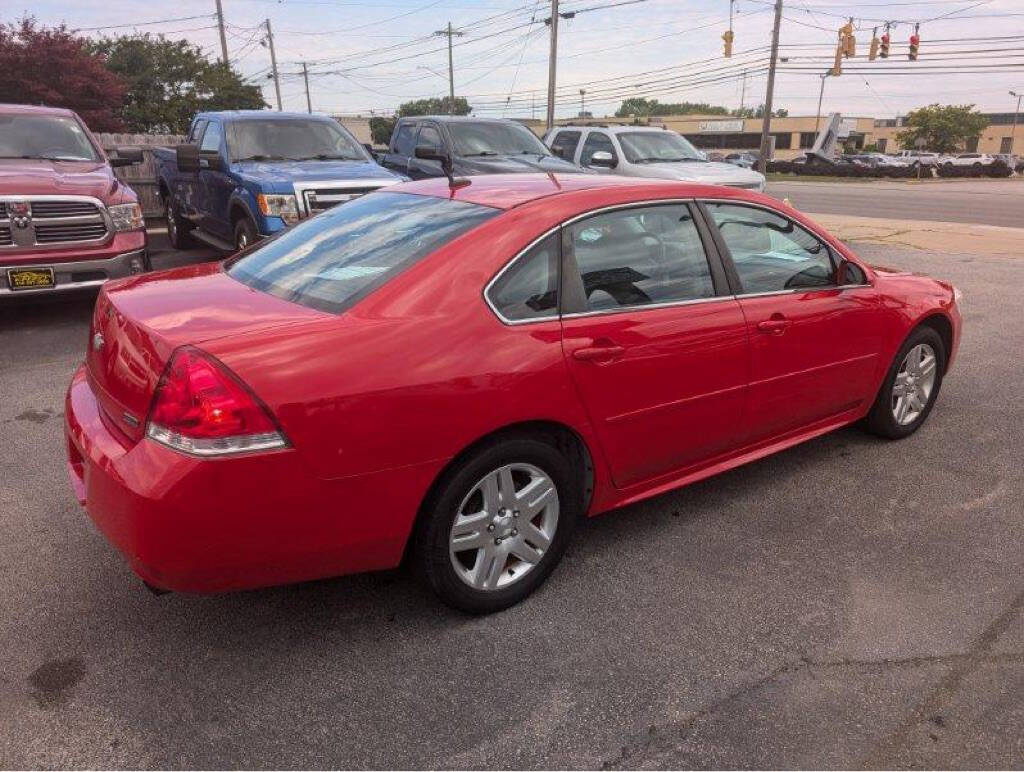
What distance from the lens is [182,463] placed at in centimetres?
229

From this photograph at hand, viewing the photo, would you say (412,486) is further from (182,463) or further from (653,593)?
(653,593)

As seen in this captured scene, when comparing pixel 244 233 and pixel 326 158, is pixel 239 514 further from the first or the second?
pixel 326 158

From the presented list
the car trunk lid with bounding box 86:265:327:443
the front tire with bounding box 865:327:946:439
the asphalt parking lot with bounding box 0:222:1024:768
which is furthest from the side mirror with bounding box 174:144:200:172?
the front tire with bounding box 865:327:946:439

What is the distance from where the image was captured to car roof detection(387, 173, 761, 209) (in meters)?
3.23

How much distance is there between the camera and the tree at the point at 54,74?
2147cm

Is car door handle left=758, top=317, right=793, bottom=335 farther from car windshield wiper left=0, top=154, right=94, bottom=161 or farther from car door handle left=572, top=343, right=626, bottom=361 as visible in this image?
car windshield wiper left=0, top=154, right=94, bottom=161

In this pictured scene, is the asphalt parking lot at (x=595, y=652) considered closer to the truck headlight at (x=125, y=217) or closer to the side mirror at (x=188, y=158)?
the truck headlight at (x=125, y=217)

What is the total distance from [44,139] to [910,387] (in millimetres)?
8277

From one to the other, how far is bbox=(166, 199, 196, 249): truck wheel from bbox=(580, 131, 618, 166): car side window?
21.8 ft

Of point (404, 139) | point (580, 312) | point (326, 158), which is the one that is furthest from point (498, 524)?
point (404, 139)

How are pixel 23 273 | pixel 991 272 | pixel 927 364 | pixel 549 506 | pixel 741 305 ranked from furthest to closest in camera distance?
pixel 991 272, pixel 23 273, pixel 927 364, pixel 741 305, pixel 549 506

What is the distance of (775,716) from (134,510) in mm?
2048

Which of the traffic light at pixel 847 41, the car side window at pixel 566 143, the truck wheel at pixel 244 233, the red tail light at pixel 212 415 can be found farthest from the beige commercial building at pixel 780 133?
the red tail light at pixel 212 415

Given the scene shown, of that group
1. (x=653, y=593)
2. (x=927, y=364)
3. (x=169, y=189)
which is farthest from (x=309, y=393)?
(x=169, y=189)
